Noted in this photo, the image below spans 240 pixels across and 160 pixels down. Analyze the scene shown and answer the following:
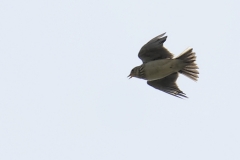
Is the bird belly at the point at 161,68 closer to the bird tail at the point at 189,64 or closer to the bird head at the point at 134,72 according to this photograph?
the bird tail at the point at 189,64

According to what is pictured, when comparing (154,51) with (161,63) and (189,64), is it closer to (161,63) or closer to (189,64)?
(161,63)

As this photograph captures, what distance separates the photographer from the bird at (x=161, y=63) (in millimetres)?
21391

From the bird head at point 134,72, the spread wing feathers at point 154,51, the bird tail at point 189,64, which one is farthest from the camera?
the bird head at point 134,72

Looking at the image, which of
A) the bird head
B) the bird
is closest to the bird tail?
the bird

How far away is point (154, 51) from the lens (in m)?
21.6

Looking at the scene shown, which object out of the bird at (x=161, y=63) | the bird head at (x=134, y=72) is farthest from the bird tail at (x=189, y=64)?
the bird head at (x=134, y=72)

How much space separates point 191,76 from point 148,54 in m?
1.45

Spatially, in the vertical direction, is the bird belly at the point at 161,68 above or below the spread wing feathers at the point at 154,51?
below

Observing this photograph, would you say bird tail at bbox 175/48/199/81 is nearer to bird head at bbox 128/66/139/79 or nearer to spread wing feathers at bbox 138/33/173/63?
spread wing feathers at bbox 138/33/173/63

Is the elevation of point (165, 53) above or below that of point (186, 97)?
above

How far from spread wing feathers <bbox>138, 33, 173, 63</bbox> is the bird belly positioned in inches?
10.4

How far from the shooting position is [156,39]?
21.3m

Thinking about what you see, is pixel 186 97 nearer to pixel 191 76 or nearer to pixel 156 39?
pixel 191 76

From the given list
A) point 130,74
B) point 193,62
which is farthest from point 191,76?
point 130,74
